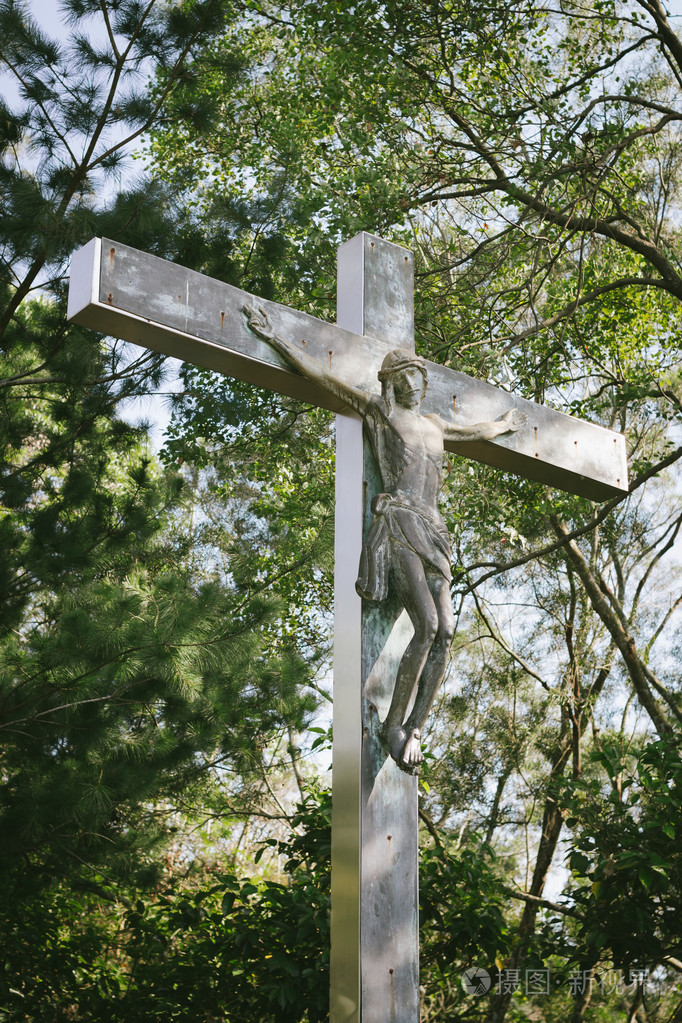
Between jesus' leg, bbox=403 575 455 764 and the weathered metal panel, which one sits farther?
jesus' leg, bbox=403 575 455 764

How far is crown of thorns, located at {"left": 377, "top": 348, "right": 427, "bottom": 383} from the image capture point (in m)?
3.02

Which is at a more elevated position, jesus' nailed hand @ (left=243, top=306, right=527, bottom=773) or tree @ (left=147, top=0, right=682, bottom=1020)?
tree @ (left=147, top=0, right=682, bottom=1020)

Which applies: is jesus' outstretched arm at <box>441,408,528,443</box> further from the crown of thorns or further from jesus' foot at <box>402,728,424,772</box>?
jesus' foot at <box>402,728,424,772</box>

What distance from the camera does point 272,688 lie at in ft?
21.9

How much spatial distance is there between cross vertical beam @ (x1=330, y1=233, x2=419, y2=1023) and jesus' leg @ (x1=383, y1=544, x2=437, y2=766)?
0.05 metres

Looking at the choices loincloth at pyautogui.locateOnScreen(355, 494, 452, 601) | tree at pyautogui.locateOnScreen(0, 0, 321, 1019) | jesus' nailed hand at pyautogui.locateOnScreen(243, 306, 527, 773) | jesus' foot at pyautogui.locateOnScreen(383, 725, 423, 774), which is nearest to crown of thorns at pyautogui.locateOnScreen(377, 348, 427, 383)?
jesus' nailed hand at pyautogui.locateOnScreen(243, 306, 527, 773)

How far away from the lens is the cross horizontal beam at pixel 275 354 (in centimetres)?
263

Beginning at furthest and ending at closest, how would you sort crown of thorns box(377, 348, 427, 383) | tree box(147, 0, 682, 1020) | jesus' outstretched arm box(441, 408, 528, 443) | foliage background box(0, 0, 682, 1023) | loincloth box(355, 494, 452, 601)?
1. tree box(147, 0, 682, 1020)
2. foliage background box(0, 0, 682, 1023)
3. jesus' outstretched arm box(441, 408, 528, 443)
4. crown of thorns box(377, 348, 427, 383)
5. loincloth box(355, 494, 452, 601)

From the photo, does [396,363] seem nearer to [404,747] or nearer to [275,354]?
[275,354]

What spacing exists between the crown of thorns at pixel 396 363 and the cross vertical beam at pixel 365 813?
0.14 metres

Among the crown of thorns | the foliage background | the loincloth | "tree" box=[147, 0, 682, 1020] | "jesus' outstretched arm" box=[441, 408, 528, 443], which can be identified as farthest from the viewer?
"tree" box=[147, 0, 682, 1020]

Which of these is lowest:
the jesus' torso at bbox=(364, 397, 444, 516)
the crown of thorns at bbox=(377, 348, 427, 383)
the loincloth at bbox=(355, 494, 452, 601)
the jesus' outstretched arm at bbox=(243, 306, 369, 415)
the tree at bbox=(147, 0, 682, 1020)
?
the loincloth at bbox=(355, 494, 452, 601)

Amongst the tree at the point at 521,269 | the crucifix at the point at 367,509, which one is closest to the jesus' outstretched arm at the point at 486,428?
the crucifix at the point at 367,509

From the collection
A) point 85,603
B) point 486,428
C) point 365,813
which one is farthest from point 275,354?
point 85,603
